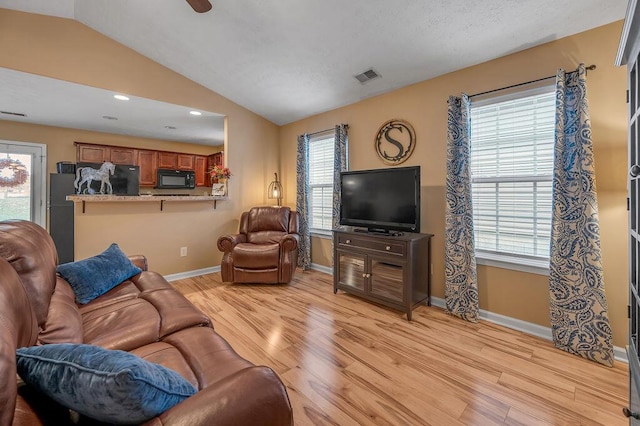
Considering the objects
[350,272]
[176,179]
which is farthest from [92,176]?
[350,272]

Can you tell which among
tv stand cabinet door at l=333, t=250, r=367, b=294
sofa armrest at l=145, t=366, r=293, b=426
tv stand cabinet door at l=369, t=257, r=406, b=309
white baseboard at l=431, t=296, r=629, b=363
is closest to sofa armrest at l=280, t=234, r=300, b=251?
tv stand cabinet door at l=333, t=250, r=367, b=294

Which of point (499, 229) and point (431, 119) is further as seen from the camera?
point (431, 119)

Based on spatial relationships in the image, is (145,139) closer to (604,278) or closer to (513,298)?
(513,298)

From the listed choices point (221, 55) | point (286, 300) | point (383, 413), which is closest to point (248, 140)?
point (221, 55)

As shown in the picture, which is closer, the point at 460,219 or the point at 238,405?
the point at 238,405

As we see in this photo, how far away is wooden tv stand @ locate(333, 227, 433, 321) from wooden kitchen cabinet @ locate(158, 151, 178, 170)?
4296 millimetres

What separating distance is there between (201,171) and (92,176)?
7.38ft

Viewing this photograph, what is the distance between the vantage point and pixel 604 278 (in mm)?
2154

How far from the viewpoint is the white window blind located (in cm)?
441

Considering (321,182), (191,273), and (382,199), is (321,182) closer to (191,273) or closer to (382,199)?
(382,199)

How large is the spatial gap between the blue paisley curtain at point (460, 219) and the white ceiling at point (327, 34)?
59 centimetres

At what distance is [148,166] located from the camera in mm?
5477

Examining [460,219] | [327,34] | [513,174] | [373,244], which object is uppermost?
[327,34]

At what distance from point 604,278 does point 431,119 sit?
82.2 inches
